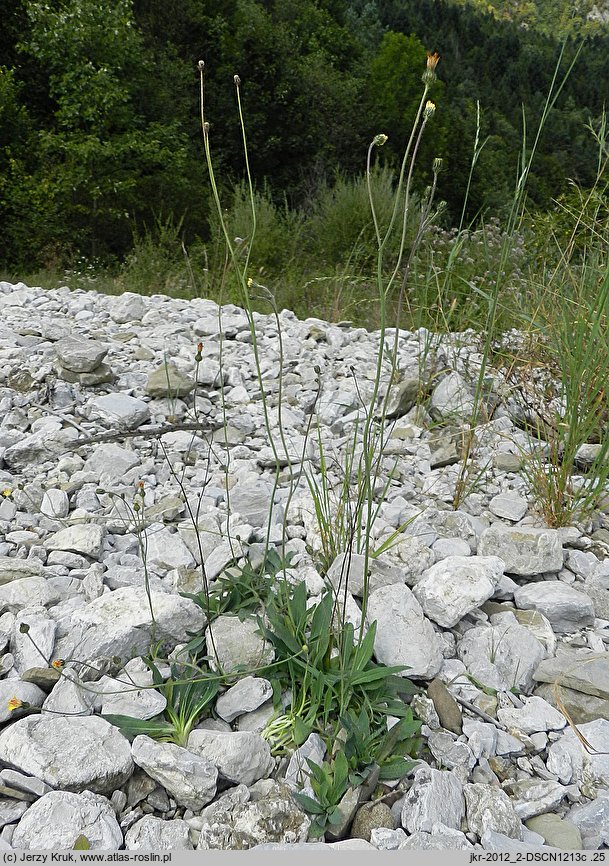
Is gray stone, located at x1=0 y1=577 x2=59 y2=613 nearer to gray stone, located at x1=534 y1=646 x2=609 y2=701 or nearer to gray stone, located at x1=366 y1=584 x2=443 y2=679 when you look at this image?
gray stone, located at x1=366 y1=584 x2=443 y2=679

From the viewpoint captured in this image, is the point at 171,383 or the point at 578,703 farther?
the point at 171,383

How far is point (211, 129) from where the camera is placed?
15.7m

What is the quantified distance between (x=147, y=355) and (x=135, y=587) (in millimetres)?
1889

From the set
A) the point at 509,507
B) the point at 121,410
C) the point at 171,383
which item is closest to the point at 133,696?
the point at 509,507

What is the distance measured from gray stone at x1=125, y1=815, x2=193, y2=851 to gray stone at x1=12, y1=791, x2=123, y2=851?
2 centimetres

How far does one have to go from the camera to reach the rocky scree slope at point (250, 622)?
119cm

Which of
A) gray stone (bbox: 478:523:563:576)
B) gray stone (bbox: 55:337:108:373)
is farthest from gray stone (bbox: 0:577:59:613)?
gray stone (bbox: 55:337:108:373)

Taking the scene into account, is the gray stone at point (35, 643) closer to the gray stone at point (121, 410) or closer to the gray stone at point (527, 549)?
the gray stone at point (527, 549)

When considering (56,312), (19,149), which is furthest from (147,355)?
(19,149)

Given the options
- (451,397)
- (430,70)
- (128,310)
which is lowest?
(128,310)

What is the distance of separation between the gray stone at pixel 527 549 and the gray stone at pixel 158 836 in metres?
1.06

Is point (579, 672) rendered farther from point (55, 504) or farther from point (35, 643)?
point (55, 504)

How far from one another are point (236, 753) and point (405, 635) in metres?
0.45

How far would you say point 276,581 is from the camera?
1610mm
